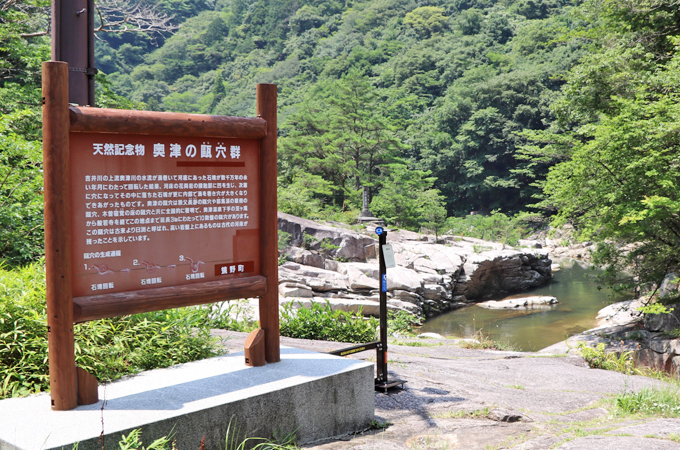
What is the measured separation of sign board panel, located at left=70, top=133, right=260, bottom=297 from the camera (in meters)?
3.37

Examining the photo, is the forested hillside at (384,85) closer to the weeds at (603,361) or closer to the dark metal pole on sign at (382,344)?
the weeds at (603,361)

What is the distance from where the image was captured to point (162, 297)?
3.60 metres

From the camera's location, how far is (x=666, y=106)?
9648 millimetres

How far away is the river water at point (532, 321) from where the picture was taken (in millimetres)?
13438

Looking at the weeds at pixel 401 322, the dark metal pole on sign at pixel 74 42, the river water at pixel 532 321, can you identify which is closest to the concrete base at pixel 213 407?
the dark metal pole on sign at pixel 74 42

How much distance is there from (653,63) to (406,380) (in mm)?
10407

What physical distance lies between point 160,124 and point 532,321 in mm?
14082

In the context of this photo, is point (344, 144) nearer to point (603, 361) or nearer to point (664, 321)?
point (664, 321)

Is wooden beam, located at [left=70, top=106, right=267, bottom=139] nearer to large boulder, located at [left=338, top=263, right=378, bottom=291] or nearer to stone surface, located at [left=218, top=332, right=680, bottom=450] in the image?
stone surface, located at [left=218, top=332, right=680, bottom=450]

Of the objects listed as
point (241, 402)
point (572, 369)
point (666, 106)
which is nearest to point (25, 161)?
point (241, 402)

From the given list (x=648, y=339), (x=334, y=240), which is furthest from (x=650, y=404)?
(x=334, y=240)

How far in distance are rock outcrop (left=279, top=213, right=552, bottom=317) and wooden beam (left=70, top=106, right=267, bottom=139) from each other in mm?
8577

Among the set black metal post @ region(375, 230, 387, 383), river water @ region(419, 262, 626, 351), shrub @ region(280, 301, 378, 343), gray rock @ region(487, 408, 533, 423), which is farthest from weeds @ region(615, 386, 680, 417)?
river water @ region(419, 262, 626, 351)

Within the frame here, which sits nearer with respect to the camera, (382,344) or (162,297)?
(162,297)
